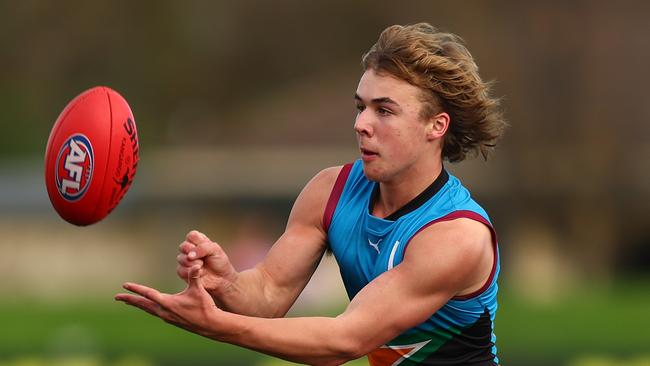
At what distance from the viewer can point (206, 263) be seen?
21.4ft

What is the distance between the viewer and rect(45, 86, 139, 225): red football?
7.18 m

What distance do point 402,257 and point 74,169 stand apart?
75.5 inches

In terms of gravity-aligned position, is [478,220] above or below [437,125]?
below

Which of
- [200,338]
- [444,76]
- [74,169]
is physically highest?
[444,76]

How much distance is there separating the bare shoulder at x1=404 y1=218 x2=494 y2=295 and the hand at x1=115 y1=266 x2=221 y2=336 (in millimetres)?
1095

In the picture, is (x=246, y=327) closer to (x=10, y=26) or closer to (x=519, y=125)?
(x=519, y=125)

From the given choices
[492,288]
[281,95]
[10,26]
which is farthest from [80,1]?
[492,288]

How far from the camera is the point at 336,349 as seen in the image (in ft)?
20.2

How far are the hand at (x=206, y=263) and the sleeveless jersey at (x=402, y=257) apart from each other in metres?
0.64

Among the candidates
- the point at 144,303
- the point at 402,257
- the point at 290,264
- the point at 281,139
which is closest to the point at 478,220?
the point at 402,257

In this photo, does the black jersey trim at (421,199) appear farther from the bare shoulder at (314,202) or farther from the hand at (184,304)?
the hand at (184,304)

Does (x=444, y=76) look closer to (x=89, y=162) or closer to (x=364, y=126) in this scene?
(x=364, y=126)

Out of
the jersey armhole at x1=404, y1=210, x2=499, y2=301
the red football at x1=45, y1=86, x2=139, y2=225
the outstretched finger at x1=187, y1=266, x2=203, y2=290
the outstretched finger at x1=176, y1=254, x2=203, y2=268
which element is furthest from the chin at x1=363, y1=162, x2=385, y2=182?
the red football at x1=45, y1=86, x2=139, y2=225

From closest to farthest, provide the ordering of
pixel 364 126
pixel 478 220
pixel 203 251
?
pixel 203 251 < pixel 364 126 < pixel 478 220
